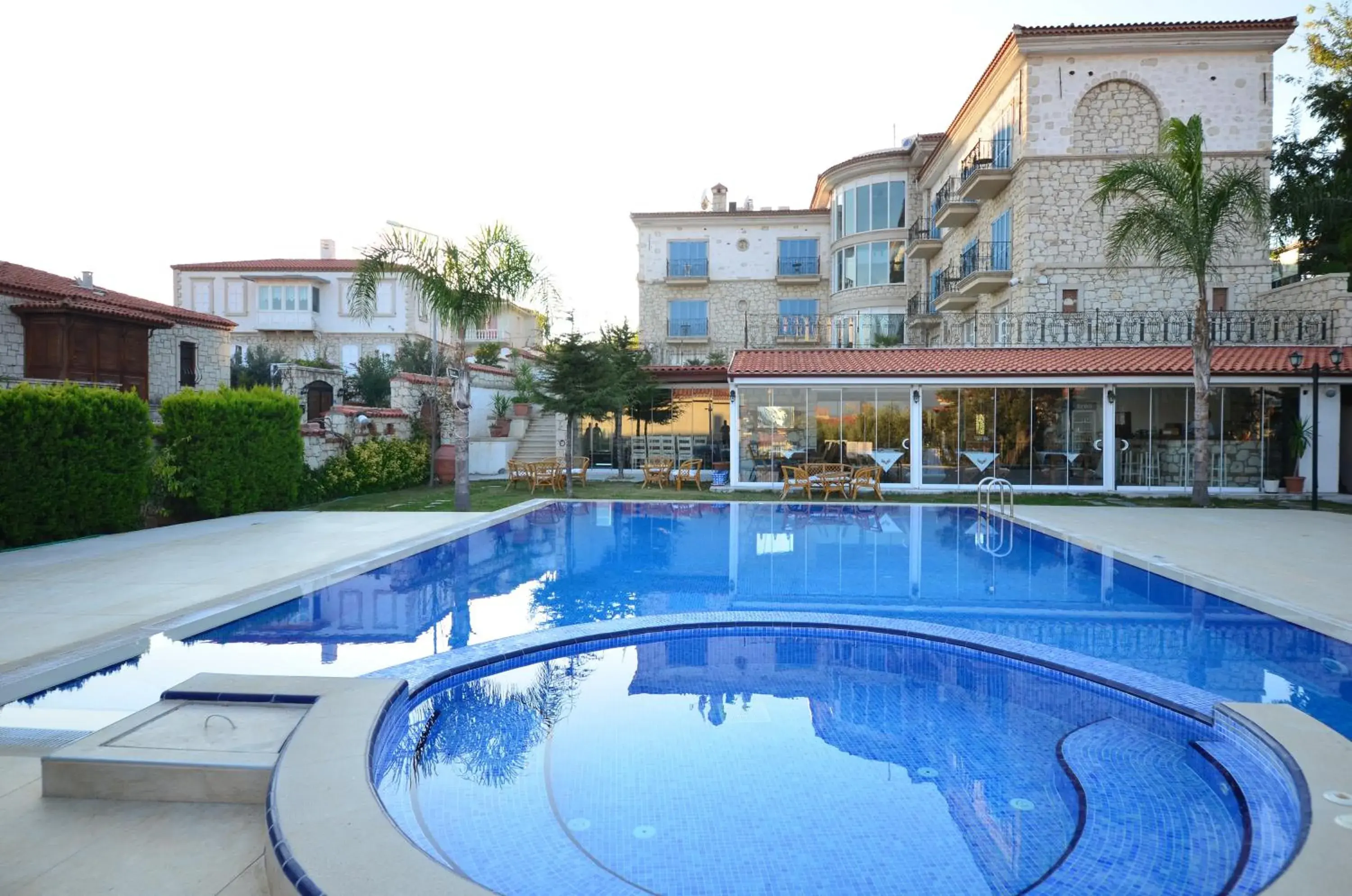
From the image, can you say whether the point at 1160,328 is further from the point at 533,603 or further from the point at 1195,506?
the point at 533,603

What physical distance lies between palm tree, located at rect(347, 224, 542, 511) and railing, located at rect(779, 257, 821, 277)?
1902cm

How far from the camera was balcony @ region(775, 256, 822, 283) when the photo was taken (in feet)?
105

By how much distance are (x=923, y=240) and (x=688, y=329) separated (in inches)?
405

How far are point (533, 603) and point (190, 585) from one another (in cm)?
330

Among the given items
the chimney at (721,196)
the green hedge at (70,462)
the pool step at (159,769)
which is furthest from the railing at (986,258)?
the pool step at (159,769)

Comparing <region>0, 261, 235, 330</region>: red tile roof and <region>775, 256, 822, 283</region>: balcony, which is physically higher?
<region>775, 256, 822, 283</region>: balcony

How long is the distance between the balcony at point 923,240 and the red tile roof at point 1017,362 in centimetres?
765

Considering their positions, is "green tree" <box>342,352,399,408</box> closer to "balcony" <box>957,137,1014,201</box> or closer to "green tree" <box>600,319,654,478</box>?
"green tree" <box>600,319,654,478</box>

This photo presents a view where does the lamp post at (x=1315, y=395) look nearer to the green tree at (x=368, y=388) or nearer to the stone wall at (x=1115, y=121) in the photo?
the stone wall at (x=1115, y=121)

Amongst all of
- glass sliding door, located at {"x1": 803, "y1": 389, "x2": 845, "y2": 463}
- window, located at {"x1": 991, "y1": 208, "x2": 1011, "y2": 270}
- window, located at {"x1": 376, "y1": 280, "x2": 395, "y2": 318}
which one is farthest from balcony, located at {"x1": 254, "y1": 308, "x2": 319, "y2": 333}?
window, located at {"x1": 991, "y1": 208, "x2": 1011, "y2": 270}

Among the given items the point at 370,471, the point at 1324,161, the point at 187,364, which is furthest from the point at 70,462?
the point at 1324,161

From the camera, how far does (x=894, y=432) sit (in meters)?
19.0

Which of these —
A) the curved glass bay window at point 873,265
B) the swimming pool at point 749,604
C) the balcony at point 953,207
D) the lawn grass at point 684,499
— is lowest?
the swimming pool at point 749,604

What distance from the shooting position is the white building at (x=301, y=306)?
3766 centimetres
